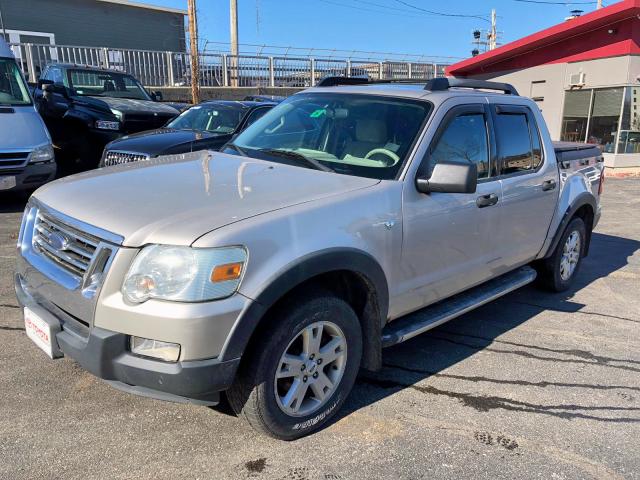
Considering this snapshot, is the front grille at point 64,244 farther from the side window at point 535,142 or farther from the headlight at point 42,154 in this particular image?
the headlight at point 42,154

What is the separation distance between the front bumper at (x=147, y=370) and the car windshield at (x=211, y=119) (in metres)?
6.10

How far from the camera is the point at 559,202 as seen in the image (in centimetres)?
503

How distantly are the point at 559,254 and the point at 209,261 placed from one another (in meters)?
3.99

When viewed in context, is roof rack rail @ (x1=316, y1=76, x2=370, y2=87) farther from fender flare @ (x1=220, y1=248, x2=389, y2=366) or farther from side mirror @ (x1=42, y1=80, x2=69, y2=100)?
side mirror @ (x1=42, y1=80, x2=69, y2=100)

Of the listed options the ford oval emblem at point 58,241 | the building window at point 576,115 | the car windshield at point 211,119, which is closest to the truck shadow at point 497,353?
the ford oval emblem at point 58,241

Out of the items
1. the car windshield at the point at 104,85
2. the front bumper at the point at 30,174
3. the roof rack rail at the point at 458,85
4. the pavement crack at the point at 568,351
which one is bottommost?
the pavement crack at the point at 568,351

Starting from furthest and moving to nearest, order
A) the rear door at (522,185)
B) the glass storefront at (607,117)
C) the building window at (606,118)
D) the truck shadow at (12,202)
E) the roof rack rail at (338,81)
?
the building window at (606,118), the glass storefront at (607,117), the truck shadow at (12,202), the roof rack rail at (338,81), the rear door at (522,185)

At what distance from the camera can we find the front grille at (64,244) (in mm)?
2646

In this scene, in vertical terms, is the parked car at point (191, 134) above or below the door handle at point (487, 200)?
above

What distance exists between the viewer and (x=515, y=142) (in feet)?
14.7

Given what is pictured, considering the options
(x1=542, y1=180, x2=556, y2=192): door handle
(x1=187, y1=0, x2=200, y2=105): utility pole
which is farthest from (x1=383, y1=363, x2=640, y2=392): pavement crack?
(x1=187, y1=0, x2=200, y2=105): utility pole

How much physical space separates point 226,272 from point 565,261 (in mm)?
4164

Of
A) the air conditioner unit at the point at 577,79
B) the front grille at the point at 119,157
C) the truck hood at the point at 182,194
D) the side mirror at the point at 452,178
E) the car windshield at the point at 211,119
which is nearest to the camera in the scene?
the truck hood at the point at 182,194

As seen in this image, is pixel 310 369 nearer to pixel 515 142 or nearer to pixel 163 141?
pixel 515 142
